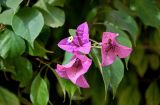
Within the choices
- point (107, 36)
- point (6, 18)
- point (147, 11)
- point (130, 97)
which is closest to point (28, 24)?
point (6, 18)

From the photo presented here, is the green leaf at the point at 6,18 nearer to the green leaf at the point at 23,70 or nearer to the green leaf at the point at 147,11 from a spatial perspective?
the green leaf at the point at 23,70

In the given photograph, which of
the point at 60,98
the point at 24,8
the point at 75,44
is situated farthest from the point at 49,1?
the point at 60,98

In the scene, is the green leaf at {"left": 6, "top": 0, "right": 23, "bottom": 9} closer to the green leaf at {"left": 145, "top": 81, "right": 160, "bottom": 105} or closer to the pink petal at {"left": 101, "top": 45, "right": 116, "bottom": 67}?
the pink petal at {"left": 101, "top": 45, "right": 116, "bottom": 67}

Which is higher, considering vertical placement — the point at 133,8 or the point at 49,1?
the point at 49,1

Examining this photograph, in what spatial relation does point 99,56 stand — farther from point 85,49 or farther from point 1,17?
point 1,17

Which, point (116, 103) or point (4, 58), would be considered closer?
point (4, 58)

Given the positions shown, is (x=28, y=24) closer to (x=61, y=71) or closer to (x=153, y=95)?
(x=61, y=71)

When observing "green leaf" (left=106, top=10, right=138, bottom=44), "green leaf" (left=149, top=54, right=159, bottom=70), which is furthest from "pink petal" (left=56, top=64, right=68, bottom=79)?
"green leaf" (left=149, top=54, right=159, bottom=70)
